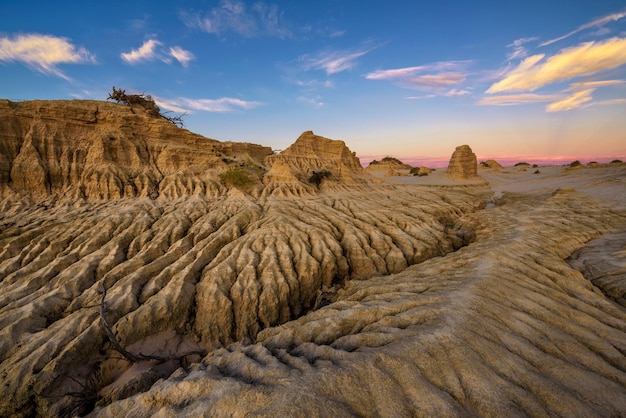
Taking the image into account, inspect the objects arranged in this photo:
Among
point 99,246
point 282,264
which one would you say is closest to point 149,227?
point 99,246

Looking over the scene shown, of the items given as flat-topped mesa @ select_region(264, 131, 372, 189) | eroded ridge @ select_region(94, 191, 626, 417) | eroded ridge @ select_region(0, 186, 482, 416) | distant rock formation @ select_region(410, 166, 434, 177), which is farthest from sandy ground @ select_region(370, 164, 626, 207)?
eroded ridge @ select_region(94, 191, 626, 417)

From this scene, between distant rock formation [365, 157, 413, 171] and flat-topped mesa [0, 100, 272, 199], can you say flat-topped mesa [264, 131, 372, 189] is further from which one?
distant rock formation [365, 157, 413, 171]

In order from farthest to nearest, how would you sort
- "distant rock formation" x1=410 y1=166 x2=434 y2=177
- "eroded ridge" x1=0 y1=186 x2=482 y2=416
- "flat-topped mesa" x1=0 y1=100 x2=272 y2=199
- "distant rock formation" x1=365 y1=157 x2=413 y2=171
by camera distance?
1. "distant rock formation" x1=365 y1=157 x2=413 y2=171
2. "distant rock formation" x1=410 y1=166 x2=434 y2=177
3. "flat-topped mesa" x1=0 y1=100 x2=272 y2=199
4. "eroded ridge" x1=0 y1=186 x2=482 y2=416

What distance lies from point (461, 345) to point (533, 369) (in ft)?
4.32

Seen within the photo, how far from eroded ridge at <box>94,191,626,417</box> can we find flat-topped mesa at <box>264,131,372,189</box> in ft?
71.8

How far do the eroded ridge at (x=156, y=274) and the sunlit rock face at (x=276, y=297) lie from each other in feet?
0.26

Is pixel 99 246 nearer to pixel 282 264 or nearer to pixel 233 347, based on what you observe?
pixel 282 264

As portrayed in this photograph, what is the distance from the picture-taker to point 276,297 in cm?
1241

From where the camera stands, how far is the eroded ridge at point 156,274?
910 centimetres

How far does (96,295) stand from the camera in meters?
11.4

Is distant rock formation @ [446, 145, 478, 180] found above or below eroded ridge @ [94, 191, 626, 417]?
above

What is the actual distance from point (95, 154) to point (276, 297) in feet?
64.1

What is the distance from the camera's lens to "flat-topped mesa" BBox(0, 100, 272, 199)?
18.4 meters

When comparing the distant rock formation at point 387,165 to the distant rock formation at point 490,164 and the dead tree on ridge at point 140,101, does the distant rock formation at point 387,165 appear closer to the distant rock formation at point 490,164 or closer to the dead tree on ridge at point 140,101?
the distant rock formation at point 490,164
